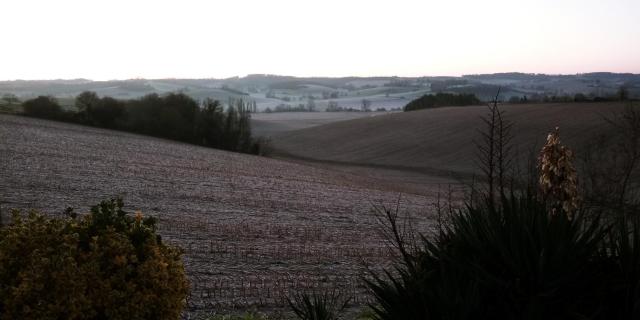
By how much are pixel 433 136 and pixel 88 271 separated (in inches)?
3102

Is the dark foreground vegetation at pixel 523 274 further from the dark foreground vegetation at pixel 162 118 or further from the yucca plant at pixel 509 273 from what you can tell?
the dark foreground vegetation at pixel 162 118

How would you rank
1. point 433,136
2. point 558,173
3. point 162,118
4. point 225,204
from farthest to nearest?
point 433,136 → point 162,118 → point 225,204 → point 558,173

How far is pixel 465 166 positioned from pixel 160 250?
203 ft

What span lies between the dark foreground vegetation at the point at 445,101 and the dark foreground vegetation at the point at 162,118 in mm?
63524

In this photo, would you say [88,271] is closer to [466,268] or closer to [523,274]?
[466,268]

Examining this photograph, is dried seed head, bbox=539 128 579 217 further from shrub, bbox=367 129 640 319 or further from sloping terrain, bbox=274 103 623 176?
sloping terrain, bbox=274 103 623 176

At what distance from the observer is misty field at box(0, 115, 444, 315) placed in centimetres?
1461

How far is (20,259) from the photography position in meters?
6.55

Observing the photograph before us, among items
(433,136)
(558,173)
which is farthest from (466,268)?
(433,136)

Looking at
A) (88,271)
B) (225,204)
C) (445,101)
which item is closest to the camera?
(88,271)

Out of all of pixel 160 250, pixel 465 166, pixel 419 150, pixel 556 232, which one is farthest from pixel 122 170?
pixel 419 150

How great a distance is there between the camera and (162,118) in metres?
68.3

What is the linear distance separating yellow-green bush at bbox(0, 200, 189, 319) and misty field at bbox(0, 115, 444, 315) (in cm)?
190

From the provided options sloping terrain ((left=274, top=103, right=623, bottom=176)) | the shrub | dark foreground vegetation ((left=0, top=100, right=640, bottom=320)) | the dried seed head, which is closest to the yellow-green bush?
dark foreground vegetation ((left=0, top=100, right=640, bottom=320))
